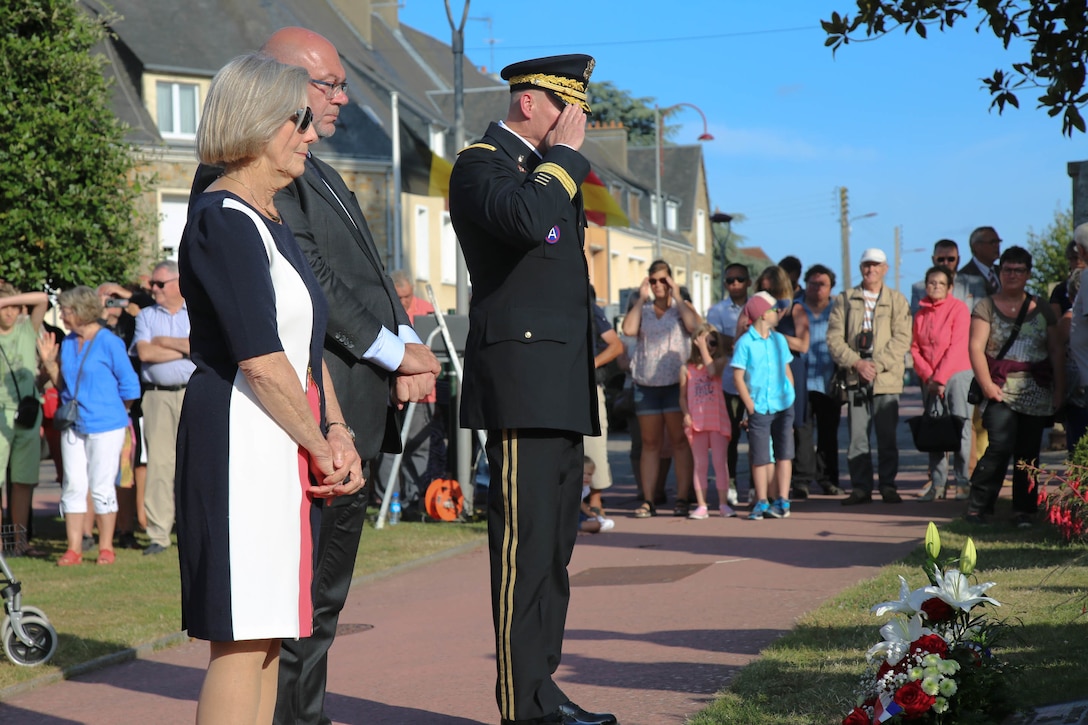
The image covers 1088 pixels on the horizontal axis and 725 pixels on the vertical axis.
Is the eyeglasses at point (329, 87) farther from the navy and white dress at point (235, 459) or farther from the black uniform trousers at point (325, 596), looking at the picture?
the black uniform trousers at point (325, 596)

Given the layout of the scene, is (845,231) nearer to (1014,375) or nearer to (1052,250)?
(1052,250)

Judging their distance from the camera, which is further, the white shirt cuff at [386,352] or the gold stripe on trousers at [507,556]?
the gold stripe on trousers at [507,556]

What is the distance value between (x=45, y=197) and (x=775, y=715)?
726 inches

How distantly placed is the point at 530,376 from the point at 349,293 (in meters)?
0.70

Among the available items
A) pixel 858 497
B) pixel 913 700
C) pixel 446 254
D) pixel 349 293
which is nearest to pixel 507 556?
pixel 349 293

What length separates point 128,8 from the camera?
36.7 m

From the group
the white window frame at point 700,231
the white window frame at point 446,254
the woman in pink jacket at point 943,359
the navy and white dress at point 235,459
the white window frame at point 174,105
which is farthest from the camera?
the white window frame at point 700,231

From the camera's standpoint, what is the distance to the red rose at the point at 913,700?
3975mm

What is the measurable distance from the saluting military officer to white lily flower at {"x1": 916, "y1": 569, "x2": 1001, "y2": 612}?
1.20 meters

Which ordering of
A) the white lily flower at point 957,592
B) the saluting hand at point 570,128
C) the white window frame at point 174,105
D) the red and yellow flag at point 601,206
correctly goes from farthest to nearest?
the white window frame at point 174,105 → the red and yellow flag at point 601,206 → the saluting hand at point 570,128 → the white lily flower at point 957,592

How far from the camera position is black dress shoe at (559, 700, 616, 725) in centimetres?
455

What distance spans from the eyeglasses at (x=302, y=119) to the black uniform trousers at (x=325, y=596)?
125 cm

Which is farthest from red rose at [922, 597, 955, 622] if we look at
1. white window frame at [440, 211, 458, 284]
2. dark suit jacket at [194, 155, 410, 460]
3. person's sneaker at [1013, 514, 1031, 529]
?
white window frame at [440, 211, 458, 284]

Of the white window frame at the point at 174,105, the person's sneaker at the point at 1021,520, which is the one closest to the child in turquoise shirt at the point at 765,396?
the person's sneaker at the point at 1021,520
